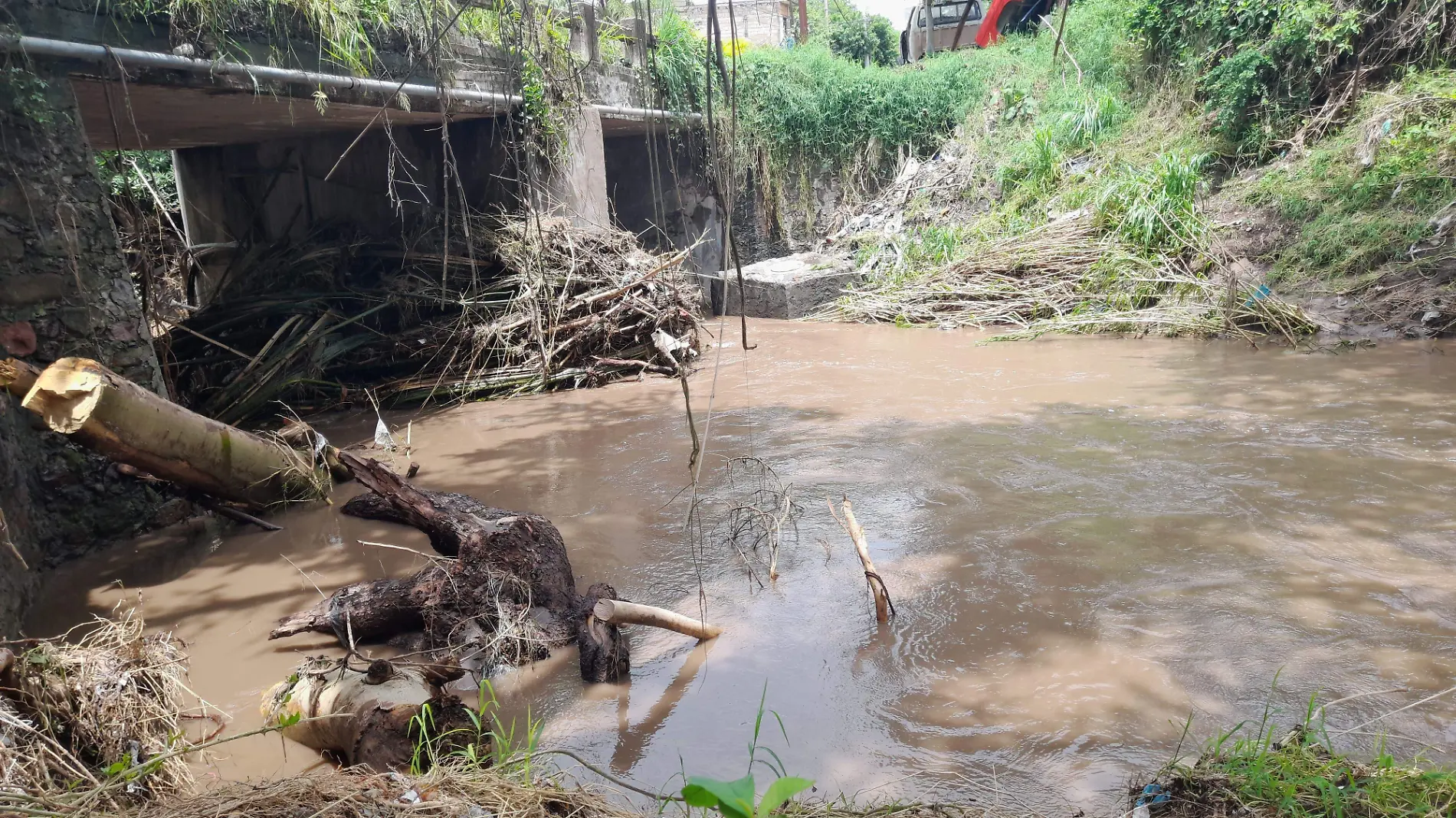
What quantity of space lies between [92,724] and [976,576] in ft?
9.79

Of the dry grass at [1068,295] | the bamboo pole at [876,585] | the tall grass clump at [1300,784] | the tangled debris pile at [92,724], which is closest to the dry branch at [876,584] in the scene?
the bamboo pole at [876,585]

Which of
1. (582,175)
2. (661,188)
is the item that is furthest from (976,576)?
(661,188)

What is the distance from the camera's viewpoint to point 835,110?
14180 mm

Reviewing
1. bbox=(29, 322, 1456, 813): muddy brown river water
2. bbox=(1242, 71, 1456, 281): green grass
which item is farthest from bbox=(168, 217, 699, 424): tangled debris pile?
bbox=(1242, 71, 1456, 281): green grass

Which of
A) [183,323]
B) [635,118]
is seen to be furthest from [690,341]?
[183,323]

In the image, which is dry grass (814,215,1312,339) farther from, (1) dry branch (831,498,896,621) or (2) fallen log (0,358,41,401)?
(2) fallen log (0,358,41,401)

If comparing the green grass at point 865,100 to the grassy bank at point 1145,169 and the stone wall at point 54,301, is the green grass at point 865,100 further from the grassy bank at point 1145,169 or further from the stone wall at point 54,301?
the stone wall at point 54,301

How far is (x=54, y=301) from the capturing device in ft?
13.9

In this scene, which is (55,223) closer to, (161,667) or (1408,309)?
(161,667)

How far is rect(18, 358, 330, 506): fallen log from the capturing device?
11.8ft

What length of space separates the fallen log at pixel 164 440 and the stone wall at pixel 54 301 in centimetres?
37

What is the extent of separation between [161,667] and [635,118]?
8.73m

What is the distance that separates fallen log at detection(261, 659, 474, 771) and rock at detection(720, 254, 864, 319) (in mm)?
8702

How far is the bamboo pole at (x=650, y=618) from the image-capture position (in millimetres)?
3002
